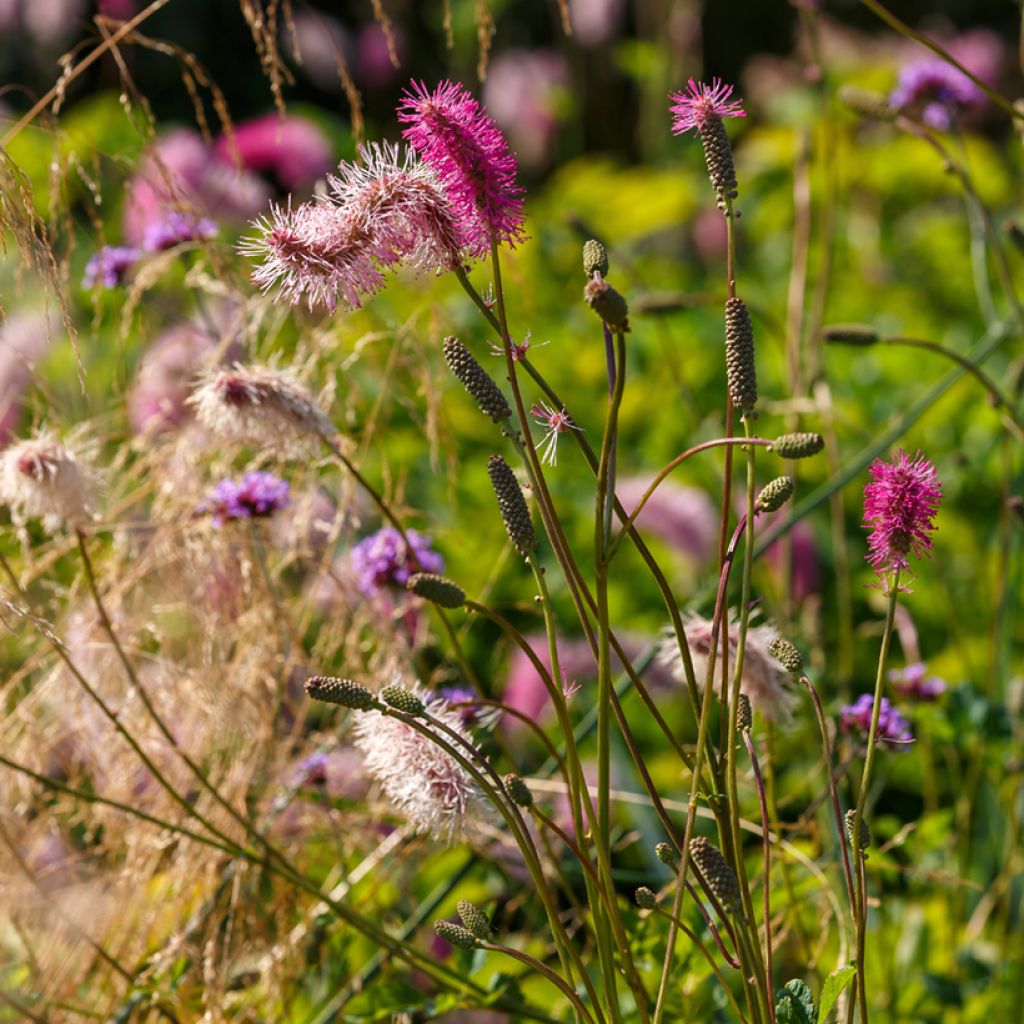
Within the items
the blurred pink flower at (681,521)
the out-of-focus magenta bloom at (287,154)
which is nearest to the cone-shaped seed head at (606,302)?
the blurred pink flower at (681,521)

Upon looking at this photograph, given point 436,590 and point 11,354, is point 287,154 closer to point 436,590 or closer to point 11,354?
point 11,354

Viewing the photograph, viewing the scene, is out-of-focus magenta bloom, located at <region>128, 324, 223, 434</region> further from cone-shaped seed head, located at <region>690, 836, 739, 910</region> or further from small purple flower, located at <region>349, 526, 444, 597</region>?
cone-shaped seed head, located at <region>690, 836, 739, 910</region>

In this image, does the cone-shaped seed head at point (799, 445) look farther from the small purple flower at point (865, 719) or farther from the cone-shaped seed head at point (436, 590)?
the small purple flower at point (865, 719)

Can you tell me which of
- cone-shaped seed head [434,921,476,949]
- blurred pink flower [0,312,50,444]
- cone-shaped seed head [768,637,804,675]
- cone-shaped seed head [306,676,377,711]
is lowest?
blurred pink flower [0,312,50,444]

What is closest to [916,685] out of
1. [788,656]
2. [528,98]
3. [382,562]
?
[382,562]

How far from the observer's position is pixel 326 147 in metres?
3.54

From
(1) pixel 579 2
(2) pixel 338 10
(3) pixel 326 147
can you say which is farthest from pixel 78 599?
(2) pixel 338 10

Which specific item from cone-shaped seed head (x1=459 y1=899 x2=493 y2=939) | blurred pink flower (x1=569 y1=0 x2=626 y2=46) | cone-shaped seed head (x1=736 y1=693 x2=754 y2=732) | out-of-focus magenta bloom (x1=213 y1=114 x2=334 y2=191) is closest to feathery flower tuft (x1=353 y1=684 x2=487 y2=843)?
cone-shaped seed head (x1=459 y1=899 x2=493 y2=939)

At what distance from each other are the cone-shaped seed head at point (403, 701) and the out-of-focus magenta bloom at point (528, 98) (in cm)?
395

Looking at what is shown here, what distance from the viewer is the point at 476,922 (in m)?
0.77

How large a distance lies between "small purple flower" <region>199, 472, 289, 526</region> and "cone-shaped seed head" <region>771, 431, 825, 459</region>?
22.2 inches

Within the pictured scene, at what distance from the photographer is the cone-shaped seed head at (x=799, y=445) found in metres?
0.67

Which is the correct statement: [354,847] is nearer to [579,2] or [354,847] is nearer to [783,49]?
[579,2]

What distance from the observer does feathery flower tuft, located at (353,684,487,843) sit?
836mm
